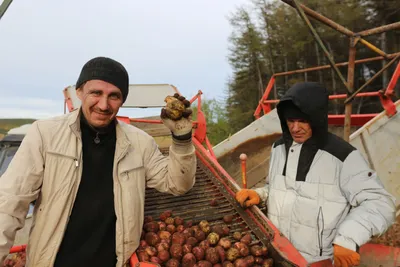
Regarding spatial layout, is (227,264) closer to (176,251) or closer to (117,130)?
(176,251)

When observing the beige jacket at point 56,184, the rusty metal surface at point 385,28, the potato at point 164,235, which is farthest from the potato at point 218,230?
the rusty metal surface at point 385,28

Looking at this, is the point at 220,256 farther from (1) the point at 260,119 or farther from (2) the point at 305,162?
(1) the point at 260,119

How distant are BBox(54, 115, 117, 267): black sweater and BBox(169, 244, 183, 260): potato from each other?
582 millimetres

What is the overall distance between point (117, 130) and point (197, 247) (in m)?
1.21

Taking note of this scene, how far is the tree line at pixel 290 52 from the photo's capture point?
15625 millimetres

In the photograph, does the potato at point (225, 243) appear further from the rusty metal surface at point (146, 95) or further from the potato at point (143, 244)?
the rusty metal surface at point (146, 95)

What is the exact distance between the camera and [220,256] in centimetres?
291

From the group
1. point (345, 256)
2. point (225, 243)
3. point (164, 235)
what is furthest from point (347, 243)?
point (164, 235)

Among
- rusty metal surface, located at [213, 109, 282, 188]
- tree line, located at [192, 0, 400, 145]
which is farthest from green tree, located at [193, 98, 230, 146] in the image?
rusty metal surface, located at [213, 109, 282, 188]

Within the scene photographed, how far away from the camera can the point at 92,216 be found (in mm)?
2301

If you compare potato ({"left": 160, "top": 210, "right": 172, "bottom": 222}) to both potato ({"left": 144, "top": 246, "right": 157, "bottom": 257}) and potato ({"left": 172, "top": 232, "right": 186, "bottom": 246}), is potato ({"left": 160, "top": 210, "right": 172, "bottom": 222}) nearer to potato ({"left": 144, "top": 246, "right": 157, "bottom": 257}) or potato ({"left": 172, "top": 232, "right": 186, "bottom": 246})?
potato ({"left": 172, "top": 232, "right": 186, "bottom": 246})

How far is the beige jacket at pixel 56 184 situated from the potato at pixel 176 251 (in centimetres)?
50

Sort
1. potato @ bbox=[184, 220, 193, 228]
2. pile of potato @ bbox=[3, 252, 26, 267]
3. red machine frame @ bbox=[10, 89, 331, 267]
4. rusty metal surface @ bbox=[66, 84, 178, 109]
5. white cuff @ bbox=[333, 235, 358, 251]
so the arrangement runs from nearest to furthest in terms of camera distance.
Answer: white cuff @ bbox=[333, 235, 358, 251] → red machine frame @ bbox=[10, 89, 331, 267] → pile of potato @ bbox=[3, 252, 26, 267] → potato @ bbox=[184, 220, 193, 228] → rusty metal surface @ bbox=[66, 84, 178, 109]

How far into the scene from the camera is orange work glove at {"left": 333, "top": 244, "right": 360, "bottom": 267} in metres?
2.09
